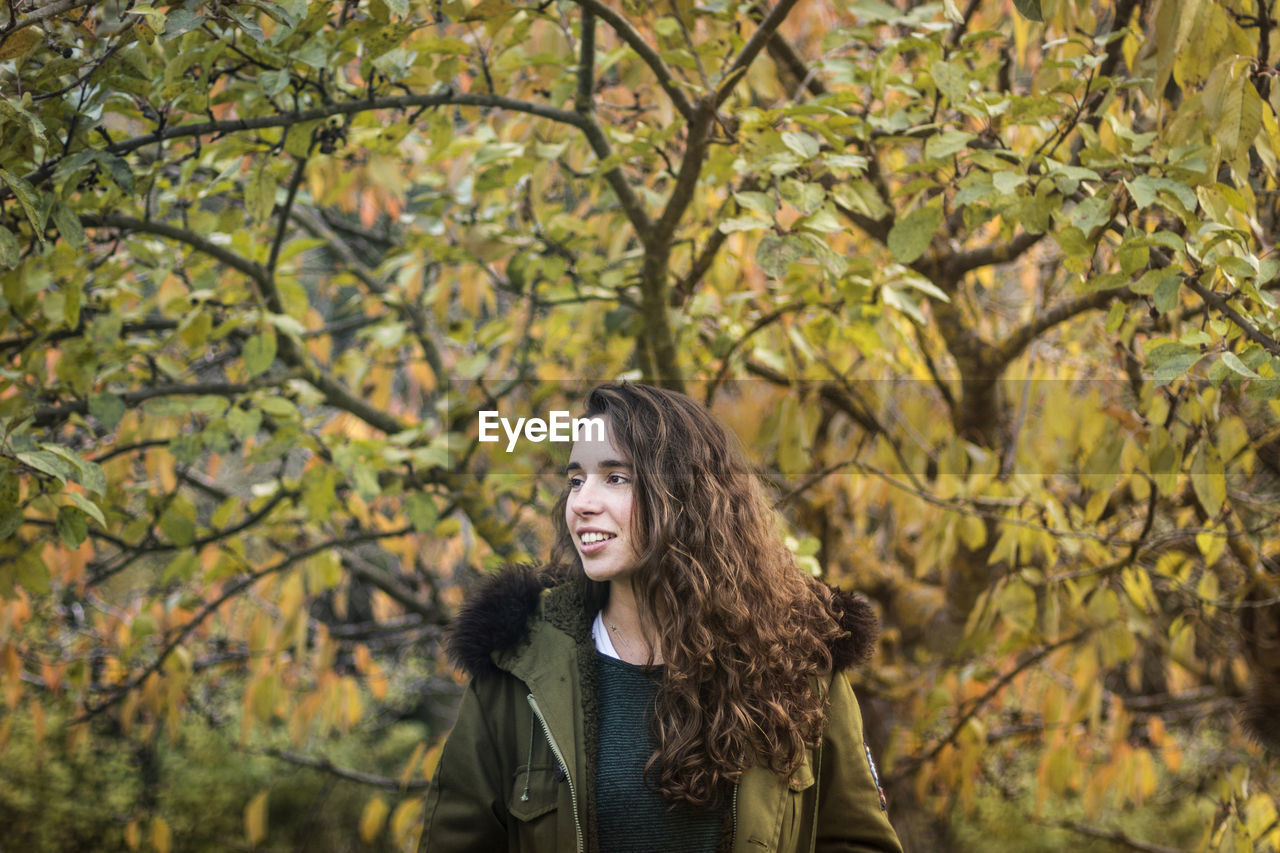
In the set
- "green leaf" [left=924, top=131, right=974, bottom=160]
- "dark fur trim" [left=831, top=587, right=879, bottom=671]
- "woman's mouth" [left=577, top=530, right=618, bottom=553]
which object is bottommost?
"dark fur trim" [left=831, top=587, right=879, bottom=671]

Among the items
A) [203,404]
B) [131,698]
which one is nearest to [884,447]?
A: [203,404]

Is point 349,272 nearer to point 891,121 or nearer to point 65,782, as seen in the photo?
point 891,121

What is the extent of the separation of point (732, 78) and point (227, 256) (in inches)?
48.3

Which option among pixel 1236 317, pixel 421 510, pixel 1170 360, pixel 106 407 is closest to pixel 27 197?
pixel 106 407

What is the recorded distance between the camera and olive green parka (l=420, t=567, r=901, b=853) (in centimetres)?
139

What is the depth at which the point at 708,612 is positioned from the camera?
147 cm

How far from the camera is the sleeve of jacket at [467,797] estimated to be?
54.7 inches

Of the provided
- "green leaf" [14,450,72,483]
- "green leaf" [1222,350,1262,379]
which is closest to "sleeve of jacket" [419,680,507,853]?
"green leaf" [14,450,72,483]

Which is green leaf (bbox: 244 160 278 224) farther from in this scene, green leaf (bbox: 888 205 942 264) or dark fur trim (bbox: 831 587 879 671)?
dark fur trim (bbox: 831 587 879 671)

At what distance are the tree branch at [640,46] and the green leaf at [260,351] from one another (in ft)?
3.31

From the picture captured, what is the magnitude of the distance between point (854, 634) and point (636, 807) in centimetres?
43

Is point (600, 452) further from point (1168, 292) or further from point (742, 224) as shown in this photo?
point (1168, 292)

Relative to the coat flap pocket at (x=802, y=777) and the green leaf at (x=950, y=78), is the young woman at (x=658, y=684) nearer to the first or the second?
the coat flap pocket at (x=802, y=777)

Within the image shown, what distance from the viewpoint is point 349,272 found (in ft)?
10.3
